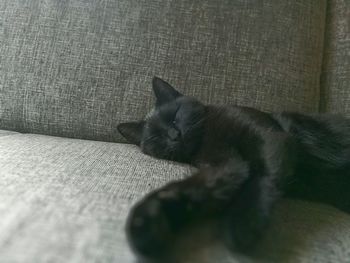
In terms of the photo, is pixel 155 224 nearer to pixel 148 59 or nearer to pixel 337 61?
pixel 148 59

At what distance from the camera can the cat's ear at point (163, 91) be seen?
1.12 metres

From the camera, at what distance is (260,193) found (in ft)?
2.31

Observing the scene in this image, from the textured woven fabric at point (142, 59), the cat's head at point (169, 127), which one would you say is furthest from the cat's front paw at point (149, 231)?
the textured woven fabric at point (142, 59)

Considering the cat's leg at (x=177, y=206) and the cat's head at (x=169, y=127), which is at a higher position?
the cat's head at (x=169, y=127)

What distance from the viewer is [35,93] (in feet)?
A: 4.13

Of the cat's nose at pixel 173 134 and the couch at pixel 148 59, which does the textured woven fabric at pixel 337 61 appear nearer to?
the couch at pixel 148 59

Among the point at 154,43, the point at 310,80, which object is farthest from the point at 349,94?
the point at 154,43

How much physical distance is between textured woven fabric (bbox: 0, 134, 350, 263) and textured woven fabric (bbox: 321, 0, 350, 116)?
1.66ft

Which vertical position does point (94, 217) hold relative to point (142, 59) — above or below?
below

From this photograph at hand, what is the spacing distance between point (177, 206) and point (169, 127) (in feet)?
1.60

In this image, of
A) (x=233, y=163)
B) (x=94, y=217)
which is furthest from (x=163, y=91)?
(x=94, y=217)

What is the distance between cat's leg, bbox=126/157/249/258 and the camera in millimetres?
543

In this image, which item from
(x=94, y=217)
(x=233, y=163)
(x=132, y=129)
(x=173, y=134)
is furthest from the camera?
(x=132, y=129)

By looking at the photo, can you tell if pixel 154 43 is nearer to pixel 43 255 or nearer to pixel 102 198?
pixel 102 198
